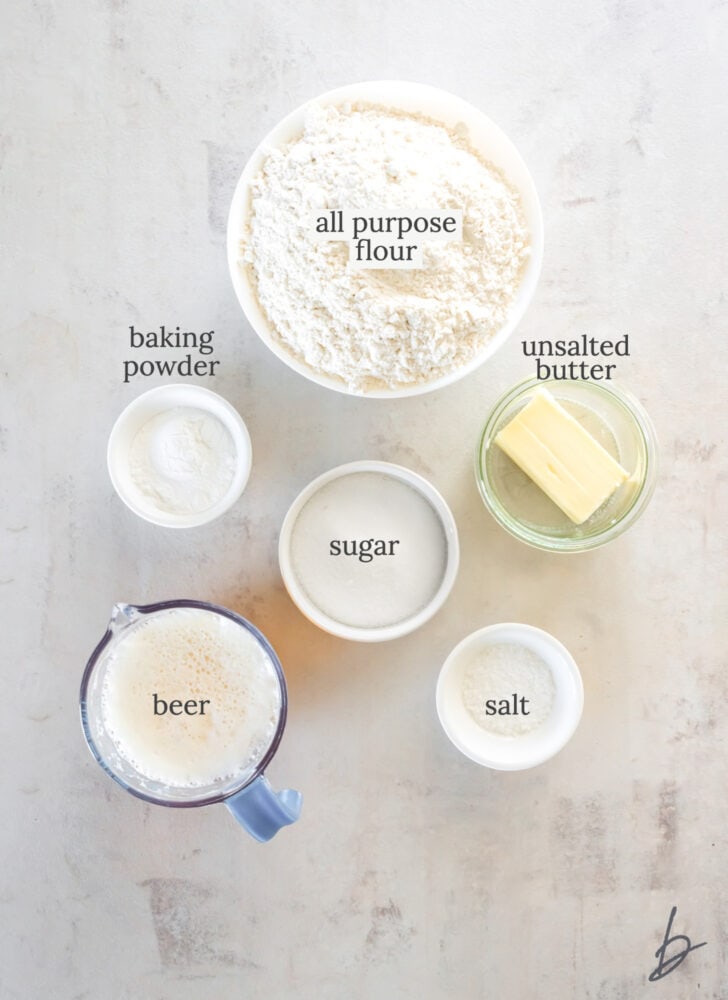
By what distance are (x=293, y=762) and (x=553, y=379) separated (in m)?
0.69

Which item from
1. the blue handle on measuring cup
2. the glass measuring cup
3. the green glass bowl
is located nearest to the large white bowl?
the green glass bowl

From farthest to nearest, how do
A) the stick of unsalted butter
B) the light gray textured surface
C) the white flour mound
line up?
1. the light gray textured surface
2. the stick of unsalted butter
3. the white flour mound

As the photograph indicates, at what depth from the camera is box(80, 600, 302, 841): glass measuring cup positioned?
3.45 feet

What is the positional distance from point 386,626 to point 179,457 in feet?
1.24

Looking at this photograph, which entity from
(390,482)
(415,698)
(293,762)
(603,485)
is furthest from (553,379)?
(293,762)

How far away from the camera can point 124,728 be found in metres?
1.07

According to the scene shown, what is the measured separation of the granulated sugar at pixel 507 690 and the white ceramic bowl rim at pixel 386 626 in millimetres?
124

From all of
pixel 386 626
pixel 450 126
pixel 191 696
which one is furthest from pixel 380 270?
pixel 191 696

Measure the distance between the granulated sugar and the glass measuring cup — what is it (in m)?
0.29

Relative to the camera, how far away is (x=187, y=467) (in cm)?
113

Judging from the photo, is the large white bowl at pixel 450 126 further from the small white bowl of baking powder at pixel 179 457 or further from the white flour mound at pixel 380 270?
the small white bowl of baking powder at pixel 179 457

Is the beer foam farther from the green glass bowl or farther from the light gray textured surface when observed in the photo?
the green glass bowl
